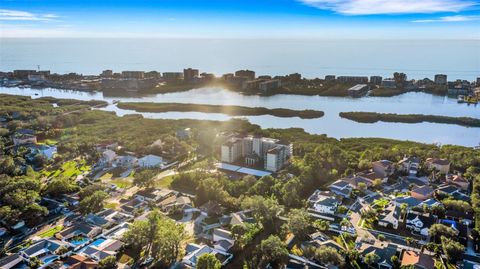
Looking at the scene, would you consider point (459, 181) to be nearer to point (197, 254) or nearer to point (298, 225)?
point (298, 225)

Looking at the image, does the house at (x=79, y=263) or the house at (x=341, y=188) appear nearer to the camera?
the house at (x=79, y=263)

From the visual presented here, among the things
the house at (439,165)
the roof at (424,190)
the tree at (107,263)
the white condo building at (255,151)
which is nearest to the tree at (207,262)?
the tree at (107,263)

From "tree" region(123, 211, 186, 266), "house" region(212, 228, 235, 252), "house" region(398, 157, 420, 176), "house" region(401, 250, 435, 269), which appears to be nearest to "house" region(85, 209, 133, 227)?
"tree" region(123, 211, 186, 266)

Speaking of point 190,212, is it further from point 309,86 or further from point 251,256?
point 309,86

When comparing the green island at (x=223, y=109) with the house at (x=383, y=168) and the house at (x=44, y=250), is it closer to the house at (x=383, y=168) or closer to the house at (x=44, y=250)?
the house at (x=383, y=168)

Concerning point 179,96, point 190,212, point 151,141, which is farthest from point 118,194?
point 179,96

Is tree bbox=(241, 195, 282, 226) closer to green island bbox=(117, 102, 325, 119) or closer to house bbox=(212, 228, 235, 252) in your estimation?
house bbox=(212, 228, 235, 252)

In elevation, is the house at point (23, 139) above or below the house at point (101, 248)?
above

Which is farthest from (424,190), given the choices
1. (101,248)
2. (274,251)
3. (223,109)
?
(223,109)
